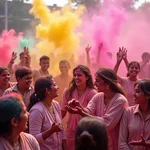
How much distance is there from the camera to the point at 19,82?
214 inches

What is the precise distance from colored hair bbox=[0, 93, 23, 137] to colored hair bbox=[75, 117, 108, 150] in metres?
0.64

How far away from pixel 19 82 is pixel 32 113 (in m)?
1.31

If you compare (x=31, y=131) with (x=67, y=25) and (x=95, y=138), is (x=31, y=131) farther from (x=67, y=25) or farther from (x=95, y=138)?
(x=67, y=25)

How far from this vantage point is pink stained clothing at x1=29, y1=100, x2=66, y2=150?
4.16 m

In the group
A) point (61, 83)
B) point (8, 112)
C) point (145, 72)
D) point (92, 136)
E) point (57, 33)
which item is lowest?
point (92, 136)

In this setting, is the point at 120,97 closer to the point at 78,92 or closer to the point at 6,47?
the point at 78,92

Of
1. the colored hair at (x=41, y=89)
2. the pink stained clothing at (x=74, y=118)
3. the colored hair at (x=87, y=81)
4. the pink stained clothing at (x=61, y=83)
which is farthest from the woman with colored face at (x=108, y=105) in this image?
the pink stained clothing at (x=61, y=83)

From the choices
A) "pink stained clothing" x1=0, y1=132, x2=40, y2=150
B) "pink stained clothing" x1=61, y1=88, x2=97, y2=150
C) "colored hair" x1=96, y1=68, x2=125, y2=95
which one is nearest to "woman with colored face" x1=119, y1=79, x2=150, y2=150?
"colored hair" x1=96, y1=68, x2=125, y2=95

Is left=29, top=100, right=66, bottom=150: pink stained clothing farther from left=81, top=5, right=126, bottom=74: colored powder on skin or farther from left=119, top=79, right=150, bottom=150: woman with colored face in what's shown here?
left=81, top=5, right=126, bottom=74: colored powder on skin

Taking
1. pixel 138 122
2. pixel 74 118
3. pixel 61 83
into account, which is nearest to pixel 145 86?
pixel 138 122

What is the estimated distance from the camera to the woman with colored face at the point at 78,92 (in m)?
5.28

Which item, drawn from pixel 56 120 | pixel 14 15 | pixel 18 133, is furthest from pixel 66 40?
pixel 14 15

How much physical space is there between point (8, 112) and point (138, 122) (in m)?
1.66

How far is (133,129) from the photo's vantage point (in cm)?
405
